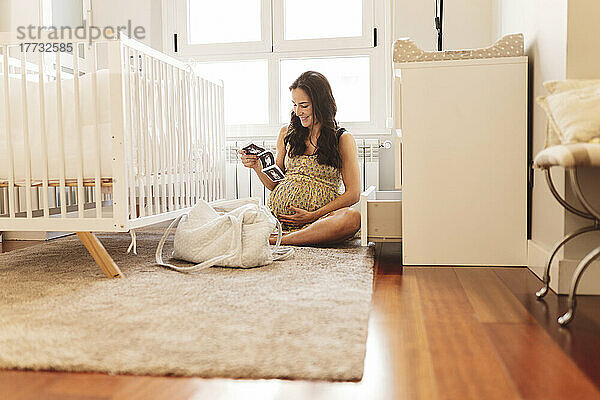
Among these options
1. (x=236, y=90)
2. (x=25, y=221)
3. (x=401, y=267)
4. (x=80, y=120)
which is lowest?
(x=401, y=267)

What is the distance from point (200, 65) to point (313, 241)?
1.60 metres

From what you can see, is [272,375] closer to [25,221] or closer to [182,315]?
[182,315]

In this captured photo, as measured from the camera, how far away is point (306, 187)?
2.57 metres

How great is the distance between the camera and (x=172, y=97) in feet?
7.36

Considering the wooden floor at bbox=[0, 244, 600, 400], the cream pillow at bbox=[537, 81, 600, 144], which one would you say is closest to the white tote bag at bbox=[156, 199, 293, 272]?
the wooden floor at bbox=[0, 244, 600, 400]

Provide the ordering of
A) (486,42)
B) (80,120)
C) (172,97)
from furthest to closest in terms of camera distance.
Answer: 1. (486,42)
2. (172,97)
3. (80,120)

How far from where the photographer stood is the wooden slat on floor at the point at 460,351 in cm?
87

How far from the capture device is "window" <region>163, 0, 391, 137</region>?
3.29 m

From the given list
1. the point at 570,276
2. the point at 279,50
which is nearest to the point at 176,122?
the point at 279,50

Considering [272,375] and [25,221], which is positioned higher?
[25,221]

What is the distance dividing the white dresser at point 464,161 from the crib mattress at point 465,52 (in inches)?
1.1

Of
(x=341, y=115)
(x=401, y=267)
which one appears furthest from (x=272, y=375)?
(x=341, y=115)

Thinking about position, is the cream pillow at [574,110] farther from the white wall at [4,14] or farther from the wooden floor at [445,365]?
the white wall at [4,14]

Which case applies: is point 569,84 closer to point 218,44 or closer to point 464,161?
point 464,161
